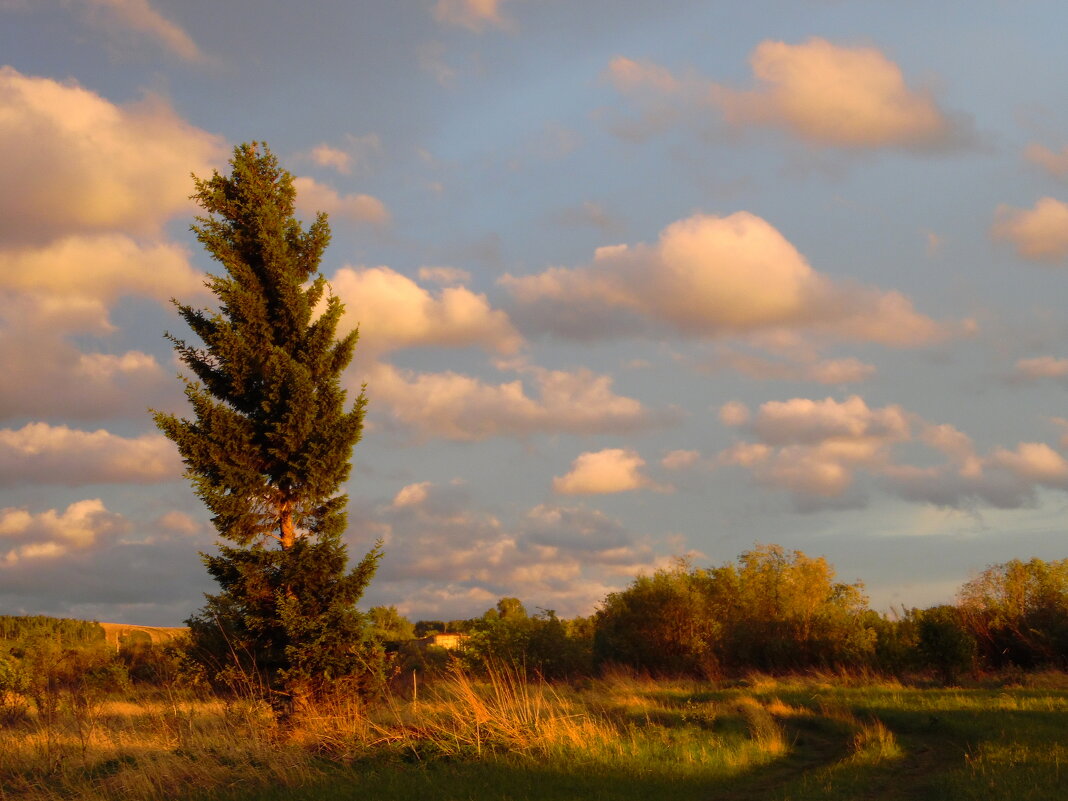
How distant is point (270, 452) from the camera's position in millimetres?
20172

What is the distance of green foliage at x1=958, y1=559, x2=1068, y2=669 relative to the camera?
104ft

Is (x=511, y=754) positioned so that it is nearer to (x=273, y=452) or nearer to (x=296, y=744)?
(x=296, y=744)

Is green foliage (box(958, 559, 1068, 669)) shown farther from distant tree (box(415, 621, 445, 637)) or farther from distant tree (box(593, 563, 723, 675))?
distant tree (box(415, 621, 445, 637))

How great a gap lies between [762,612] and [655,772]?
30.5m

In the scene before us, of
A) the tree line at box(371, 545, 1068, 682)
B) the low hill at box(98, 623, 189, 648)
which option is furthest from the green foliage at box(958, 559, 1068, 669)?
the low hill at box(98, 623, 189, 648)

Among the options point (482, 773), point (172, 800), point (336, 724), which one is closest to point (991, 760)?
point (482, 773)

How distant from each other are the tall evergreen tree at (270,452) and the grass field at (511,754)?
169 cm

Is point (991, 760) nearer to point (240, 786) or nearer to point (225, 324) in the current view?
point (240, 786)

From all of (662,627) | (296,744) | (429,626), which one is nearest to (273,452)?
(296,744)

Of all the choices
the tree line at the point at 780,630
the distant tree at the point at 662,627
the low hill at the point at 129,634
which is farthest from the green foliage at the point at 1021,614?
the low hill at the point at 129,634

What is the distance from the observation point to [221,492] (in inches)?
793

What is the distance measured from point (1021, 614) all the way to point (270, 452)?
29.2 meters

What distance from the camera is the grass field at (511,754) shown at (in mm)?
11953

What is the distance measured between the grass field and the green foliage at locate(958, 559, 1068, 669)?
14992 millimetres
